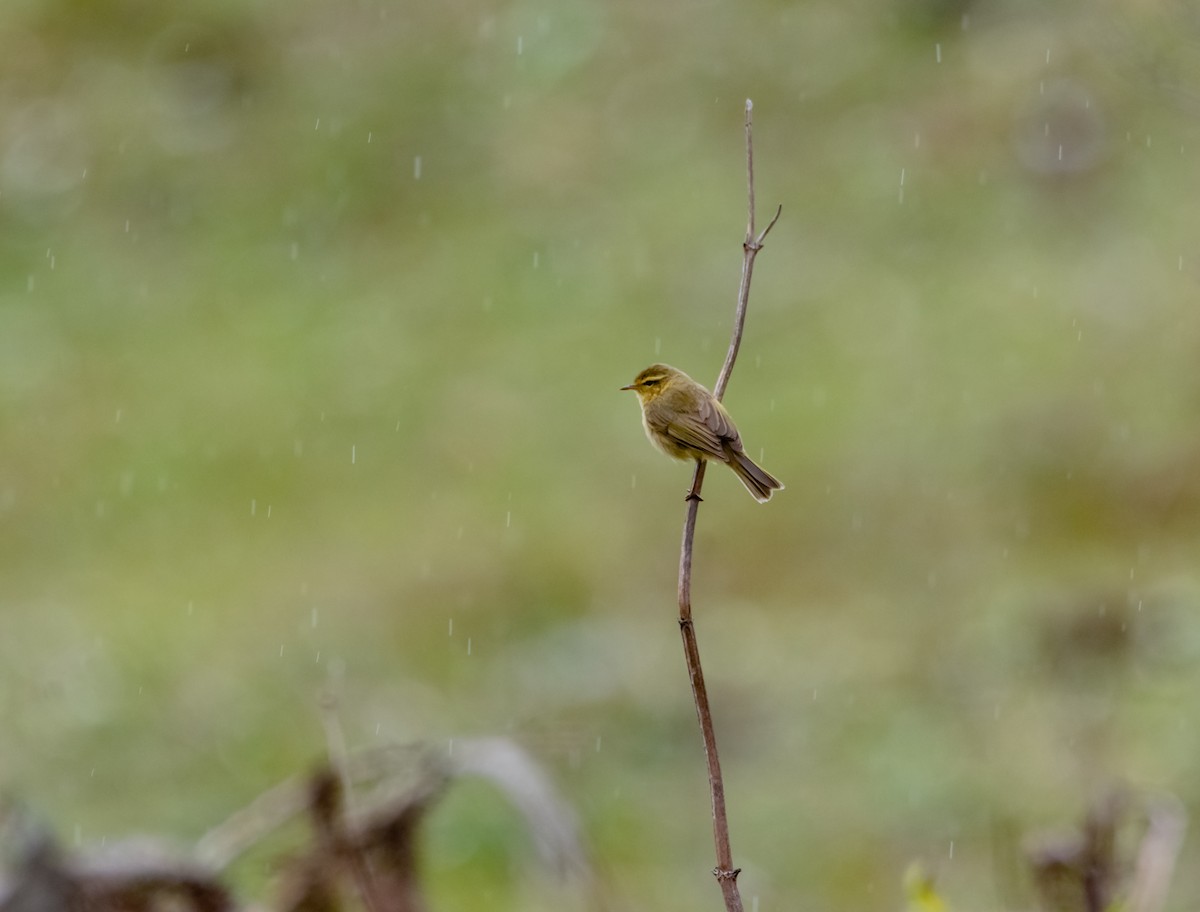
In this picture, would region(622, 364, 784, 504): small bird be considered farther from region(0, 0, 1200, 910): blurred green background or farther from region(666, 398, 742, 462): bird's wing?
region(0, 0, 1200, 910): blurred green background

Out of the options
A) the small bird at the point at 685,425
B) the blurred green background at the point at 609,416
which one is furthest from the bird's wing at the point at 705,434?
the blurred green background at the point at 609,416

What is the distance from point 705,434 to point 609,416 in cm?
1065

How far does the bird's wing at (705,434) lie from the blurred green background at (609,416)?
3148 mm

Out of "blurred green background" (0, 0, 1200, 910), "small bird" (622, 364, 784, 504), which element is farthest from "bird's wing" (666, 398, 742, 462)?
"blurred green background" (0, 0, 1200, 910)

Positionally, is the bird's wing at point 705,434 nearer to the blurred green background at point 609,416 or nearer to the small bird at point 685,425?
the small bird at point 685,425

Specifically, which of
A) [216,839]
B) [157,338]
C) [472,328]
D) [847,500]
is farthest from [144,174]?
[216,839]

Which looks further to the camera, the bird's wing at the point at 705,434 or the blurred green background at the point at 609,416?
the blurred green background at the point at 609,416

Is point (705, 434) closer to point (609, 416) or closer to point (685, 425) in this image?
point (685, 425)

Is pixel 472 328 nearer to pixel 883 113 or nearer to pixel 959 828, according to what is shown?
pixel 883 113

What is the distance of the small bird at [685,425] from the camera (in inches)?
122

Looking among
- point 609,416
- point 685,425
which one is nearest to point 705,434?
point 685,425

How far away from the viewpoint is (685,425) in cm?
320

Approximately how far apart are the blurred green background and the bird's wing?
3.15m

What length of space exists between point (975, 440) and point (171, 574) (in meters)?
7.01
